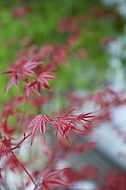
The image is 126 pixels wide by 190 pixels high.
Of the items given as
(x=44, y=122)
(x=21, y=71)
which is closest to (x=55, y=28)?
(x=21, y=71)

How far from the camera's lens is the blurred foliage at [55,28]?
3809 millimetres

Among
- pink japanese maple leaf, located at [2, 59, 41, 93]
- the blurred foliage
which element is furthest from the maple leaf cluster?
the blurred foliage

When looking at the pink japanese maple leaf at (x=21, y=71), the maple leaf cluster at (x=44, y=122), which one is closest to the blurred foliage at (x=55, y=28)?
the maple leaf cluster at (x=44, y=122)

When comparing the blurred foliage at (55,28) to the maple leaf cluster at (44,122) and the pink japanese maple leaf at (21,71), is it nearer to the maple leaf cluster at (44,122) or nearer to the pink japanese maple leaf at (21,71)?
the maple leaf cluster at (44,122)

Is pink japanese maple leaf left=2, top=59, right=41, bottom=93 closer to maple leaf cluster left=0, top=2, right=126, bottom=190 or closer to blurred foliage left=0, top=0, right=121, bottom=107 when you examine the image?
maple leaf cluster left=0, top=2, right=126, bottom=190

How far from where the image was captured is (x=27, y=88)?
1.40 m

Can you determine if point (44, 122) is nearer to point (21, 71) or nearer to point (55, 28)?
point (21, 71)

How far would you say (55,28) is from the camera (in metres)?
3.89

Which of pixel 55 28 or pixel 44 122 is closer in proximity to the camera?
pixel 44 122

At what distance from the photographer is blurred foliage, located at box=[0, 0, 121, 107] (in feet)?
12.5

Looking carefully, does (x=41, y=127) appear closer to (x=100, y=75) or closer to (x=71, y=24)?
(x=71, y=24)

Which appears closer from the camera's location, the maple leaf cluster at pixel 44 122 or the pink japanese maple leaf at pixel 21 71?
the maple leaf cluster at pixel 44 122

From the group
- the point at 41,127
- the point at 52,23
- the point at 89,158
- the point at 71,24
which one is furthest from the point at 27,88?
the point at 89,158

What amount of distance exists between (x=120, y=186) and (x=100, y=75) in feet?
7.83
